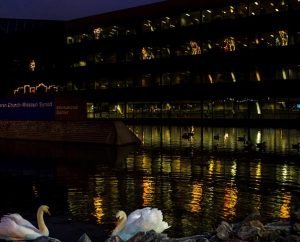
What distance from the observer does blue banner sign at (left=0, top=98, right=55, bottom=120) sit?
141ft

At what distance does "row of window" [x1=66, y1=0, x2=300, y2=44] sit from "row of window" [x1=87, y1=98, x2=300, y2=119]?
1099cm

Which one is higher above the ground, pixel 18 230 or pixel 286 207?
pixel 18 230

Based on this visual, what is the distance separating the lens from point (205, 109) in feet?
245

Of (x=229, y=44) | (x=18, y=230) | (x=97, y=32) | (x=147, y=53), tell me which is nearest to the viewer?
(x=18, y=230)

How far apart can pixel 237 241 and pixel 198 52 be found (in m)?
66.9

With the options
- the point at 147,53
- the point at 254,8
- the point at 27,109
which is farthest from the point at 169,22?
the point at 27,109

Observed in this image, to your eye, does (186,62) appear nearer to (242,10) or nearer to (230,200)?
(242,10)

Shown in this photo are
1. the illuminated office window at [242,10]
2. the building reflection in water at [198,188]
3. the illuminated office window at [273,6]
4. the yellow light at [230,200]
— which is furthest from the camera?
the illuminated office window at [242,10]

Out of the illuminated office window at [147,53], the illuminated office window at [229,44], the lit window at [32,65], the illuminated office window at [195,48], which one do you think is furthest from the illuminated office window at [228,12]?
the lit window at [32,65]

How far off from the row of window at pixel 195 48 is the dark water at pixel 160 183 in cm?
3489

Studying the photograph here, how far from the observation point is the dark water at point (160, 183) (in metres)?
15.4

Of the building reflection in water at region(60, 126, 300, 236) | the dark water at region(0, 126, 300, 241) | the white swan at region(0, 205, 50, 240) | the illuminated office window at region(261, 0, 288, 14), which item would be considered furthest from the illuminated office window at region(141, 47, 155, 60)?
the white swan at region(0, 205, 50, 240)

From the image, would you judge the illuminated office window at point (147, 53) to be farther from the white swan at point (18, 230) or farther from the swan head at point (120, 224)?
the swan head at point (120, 224)

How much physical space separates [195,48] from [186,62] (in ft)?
7.72
